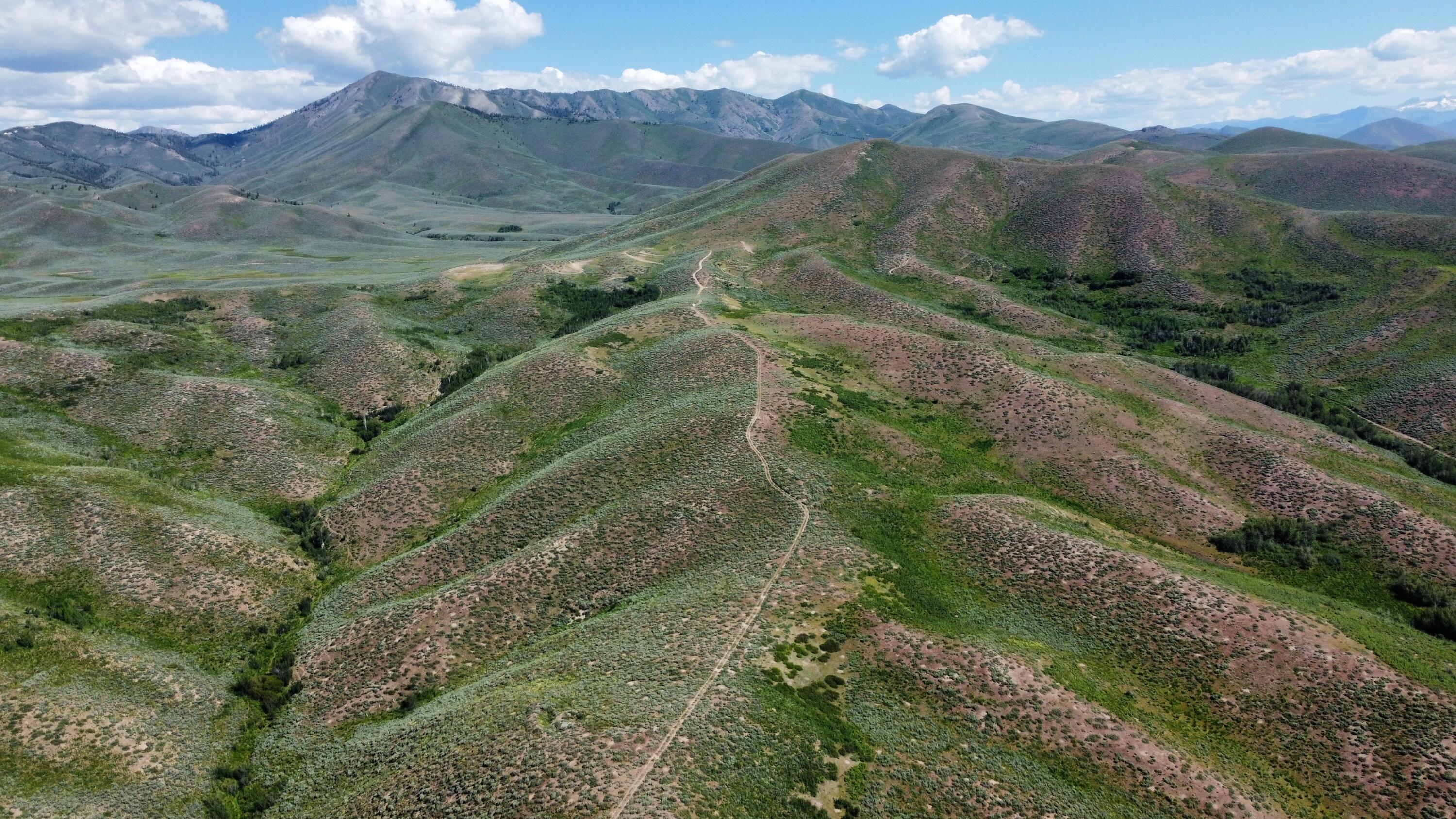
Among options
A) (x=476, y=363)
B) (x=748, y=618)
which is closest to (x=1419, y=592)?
(x=748, y=618)

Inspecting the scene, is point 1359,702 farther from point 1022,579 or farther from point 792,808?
point 792,808

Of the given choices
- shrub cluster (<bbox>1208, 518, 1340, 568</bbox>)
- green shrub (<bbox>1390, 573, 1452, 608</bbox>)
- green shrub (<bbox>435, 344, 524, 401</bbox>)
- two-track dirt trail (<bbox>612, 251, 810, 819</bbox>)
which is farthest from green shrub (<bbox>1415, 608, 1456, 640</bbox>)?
green shrub (<bbox>435, 344, 524, 401</bbox>)

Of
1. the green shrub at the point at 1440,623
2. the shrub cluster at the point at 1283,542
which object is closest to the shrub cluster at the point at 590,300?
the shrub cluster at the point at 1283,542

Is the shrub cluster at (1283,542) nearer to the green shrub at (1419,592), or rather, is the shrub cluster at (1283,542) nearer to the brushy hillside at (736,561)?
the brushy hillside at (736,561)

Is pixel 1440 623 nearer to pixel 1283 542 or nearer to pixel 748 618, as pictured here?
pixel 1283 542

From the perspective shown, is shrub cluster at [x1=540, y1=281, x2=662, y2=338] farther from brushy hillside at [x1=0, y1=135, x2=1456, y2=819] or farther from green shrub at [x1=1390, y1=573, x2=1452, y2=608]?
green shrub at [x1=1390, y1=573, x2=1452, y2=608]

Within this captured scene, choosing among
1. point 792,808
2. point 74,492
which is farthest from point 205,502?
point 792,808
